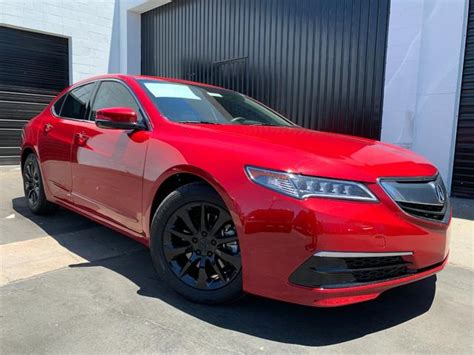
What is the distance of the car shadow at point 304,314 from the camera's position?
227 centimetres

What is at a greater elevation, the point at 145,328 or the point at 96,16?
the point at 96,16

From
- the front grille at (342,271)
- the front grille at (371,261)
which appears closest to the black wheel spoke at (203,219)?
the front grille at (342,271)

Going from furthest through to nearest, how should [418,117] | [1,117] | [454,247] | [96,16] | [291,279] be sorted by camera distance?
[96,16], [1,117], [418,117], [454,247], [291,279]

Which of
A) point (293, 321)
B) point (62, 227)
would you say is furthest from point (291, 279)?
point (62, 227)

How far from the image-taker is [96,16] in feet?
35.2

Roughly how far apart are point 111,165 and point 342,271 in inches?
77.6

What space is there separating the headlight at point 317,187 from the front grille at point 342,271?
0.32m

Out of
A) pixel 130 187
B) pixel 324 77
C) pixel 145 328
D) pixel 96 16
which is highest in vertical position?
pixel 96 16

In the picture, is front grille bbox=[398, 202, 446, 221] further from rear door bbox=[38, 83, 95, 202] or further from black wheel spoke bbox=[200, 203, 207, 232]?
rear door bbox=[38, 83, 95, 202]

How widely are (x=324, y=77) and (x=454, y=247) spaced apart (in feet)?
12.9

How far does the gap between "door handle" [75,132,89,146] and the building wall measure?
735cm

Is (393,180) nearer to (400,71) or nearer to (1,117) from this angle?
(400,71)

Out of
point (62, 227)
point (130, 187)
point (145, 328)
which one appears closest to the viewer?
point (145, 328)

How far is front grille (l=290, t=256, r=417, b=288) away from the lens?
2053mm
